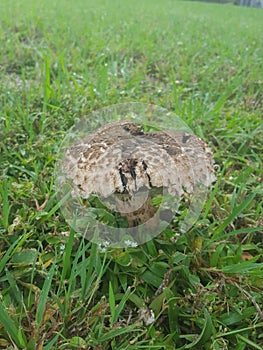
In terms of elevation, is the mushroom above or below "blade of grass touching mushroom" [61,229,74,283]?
above

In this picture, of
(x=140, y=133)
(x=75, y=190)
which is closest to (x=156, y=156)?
(x=140, y=133)

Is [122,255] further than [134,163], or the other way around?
[122,255]

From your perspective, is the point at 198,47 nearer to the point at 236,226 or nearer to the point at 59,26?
the point at 59,26

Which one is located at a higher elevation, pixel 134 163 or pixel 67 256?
pixel 134 163

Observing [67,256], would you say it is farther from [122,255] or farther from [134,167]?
[134,167]

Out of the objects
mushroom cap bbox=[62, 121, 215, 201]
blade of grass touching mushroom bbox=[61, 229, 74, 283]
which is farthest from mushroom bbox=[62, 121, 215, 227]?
blade of grass touching mushroom bbox=[61, 229, 74, 283]

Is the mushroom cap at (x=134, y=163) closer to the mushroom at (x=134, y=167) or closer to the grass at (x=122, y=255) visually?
the mushroom at (x=134, y=167)

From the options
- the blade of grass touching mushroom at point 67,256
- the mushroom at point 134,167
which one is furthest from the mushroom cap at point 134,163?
the blade of grass touching mushroom at point 67,256

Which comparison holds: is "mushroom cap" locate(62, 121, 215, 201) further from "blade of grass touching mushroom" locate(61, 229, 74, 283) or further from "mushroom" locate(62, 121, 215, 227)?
"blade of grass touching mushroom" locate(61, 229, 74, 283)

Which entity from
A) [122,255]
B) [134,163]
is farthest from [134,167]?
[122,255]
